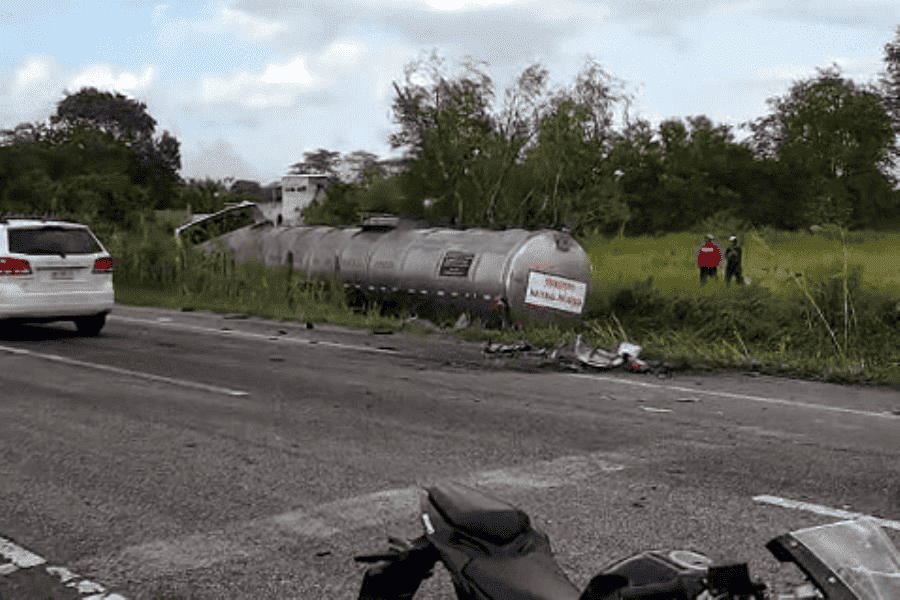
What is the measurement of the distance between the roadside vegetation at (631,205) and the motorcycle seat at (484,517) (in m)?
10.2

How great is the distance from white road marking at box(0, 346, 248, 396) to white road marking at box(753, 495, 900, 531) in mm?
5588

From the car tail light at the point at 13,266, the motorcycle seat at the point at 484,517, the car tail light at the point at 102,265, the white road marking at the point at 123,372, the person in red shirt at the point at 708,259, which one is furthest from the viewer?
the person in red shirt at the point at 708,259

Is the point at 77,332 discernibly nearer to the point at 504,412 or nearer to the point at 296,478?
the point at 504,412

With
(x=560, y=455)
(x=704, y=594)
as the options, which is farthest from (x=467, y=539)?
(x=560, y=455)

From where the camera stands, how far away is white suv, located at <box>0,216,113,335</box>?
14.0 metres

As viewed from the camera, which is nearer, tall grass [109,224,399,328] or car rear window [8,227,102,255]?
car rear window [8,227,102,255]

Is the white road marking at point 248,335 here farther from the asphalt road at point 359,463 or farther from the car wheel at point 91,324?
the asphalt road at point 359,463

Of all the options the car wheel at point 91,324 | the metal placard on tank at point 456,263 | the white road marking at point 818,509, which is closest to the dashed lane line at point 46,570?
the white road marking at point 818,509

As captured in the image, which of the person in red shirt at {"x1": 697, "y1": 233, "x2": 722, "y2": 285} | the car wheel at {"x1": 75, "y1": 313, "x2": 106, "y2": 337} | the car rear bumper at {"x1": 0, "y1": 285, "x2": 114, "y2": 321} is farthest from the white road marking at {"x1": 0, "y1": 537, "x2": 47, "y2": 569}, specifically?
the person in red shirt at {"x1": 697, "y1": 233, "x2": 722, "y2": 285}

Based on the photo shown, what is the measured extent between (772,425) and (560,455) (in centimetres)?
244

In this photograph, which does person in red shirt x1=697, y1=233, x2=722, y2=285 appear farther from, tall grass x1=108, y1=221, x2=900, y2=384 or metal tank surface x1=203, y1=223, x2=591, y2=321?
metal tank surface x1=203, y1=223, x2=591, y2=321

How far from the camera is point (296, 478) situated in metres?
6.54

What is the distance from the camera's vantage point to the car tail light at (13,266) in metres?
13.9

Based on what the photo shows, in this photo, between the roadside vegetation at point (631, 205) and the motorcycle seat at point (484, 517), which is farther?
the roadside vegetation at point (631, 205)
